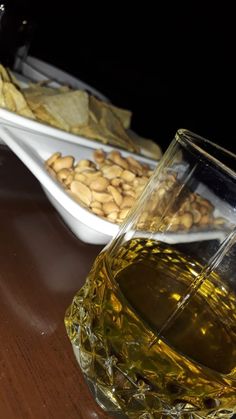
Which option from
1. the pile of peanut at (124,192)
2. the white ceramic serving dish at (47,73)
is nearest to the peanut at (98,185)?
the pile of peanut at (124,192)

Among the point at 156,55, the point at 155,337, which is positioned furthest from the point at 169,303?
A: the point at 156,55

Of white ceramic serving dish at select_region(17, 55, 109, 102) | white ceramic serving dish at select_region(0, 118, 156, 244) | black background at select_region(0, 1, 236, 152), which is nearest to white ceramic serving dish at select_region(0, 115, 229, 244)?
white ceramic serving dish at select_region(0, 118, 156, 244)

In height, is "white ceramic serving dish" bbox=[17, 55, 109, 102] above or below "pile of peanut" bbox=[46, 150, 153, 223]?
below

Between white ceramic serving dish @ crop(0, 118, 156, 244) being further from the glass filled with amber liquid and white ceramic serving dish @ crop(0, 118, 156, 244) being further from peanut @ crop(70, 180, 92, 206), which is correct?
the glass filled with amber liquid

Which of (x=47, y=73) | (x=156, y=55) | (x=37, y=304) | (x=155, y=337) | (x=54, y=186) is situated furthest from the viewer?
(x=156, y=55)

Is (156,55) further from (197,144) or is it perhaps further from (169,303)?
(169,303)

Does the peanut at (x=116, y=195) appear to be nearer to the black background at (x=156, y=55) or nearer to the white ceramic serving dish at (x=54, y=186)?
the white ceramic serving dish at (x=54, y=186)
